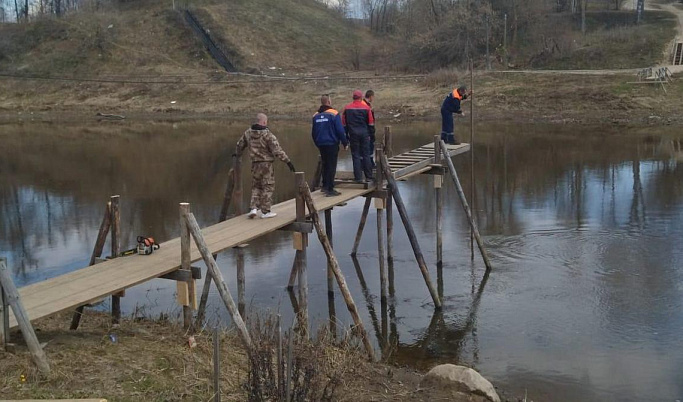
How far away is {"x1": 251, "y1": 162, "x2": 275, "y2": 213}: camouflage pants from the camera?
12188mm

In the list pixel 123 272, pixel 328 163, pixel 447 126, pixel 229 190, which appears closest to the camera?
pixel 123 272

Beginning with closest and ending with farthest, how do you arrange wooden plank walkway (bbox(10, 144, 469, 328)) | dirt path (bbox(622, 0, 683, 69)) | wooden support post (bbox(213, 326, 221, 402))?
wooden support post (bbox(213, 326, 221, 402))
wooden plank walkway (bbox(10, 144, 469, 328))
dirt path (bbox(622, 0, 683, 69))

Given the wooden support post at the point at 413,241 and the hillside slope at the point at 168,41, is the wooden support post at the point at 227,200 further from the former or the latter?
the hillside slope at the point at 168,41

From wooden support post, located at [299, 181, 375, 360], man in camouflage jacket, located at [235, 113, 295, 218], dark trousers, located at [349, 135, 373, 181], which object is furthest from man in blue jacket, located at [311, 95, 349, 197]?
wooden support post, located at [299, 181, 375, 360]

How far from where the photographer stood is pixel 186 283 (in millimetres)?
9914

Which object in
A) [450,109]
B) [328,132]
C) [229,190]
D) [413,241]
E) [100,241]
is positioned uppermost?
[450,109]

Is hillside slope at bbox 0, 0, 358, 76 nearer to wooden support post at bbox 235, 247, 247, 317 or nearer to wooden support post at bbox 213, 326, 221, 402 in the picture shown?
wooden support post at bbox 235, 247, 247, 317

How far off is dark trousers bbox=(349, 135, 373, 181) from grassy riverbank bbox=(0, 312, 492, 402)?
4.35 m

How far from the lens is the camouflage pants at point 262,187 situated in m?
12.2

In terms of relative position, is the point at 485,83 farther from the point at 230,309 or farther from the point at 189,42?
the point at 230,309

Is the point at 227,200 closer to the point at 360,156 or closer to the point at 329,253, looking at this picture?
the point at 329,253

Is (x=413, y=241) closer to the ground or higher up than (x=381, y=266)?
higher up

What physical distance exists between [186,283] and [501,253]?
901 cm

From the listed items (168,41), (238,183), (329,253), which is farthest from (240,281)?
(168,41)
